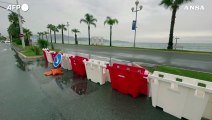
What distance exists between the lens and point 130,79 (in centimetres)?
424

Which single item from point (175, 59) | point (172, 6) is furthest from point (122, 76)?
point (172, 6)

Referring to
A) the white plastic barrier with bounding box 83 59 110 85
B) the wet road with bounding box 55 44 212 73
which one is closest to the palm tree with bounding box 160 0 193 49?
A: the wet road with bounding box 55 44 212 73

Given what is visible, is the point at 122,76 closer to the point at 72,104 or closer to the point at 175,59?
the point at 72,104

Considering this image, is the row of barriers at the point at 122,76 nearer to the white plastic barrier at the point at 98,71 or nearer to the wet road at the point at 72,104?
the white plastic barrier at the point at 98,71

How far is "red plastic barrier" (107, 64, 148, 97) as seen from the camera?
13.4 ft

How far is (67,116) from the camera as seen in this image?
335 cm

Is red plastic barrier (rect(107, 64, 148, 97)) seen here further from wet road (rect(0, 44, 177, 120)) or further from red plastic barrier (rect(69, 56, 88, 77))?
red plastic barrier (rect(69, 56, 88, 77))

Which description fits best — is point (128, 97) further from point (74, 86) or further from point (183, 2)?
point (183, 2)

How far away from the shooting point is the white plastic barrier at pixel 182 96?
8.94ft

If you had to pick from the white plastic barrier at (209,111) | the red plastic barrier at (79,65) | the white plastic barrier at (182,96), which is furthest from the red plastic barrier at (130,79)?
the red plastic barrier at (79,65)

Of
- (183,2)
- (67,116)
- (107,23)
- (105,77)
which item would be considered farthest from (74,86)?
(107,23)

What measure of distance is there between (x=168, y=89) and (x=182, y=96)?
352 mm

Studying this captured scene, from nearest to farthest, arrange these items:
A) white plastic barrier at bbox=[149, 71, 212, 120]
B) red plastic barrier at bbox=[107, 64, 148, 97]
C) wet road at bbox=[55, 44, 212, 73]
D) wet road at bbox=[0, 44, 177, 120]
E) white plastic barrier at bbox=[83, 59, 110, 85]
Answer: white plastic barrier at bbox=[149, 71, 212, 120]
wet road at bbox=[0, 44, 177, 120]
red plastic barrier at bbox=[107, 64, 148, 97]
white plastic barrier at bbox=[83, 59, 110, 85]
wet road at bbox=[55, 44, 212, 73]

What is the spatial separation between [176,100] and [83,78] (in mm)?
4335
